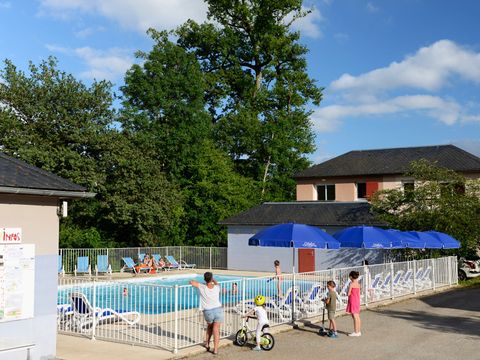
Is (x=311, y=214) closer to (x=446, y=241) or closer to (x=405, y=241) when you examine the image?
(x=446, y=241)

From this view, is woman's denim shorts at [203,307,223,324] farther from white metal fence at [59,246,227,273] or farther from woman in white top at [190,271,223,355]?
white metal fence at [59,246,227,273]

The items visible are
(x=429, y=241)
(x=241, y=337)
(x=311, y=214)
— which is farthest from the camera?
(x=311, y=214)

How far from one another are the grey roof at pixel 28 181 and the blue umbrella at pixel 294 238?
7.42m

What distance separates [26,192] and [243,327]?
5493 mm

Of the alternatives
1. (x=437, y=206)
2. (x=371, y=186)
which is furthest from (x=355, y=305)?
(x=371, y=186)

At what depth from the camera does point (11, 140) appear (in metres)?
33.5

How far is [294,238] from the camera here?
1703cm

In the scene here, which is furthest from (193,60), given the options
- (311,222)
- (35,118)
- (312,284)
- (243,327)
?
(243,327)

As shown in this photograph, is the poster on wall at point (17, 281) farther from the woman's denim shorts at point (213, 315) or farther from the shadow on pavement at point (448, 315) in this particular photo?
the shadow on pavement at point (448, 315)

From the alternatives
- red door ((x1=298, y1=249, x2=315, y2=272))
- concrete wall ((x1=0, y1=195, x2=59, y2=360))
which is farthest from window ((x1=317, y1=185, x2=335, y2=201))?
concrete wall ((x1=0, y1=195, x2=59, y2=360))

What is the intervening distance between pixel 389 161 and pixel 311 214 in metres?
13.0

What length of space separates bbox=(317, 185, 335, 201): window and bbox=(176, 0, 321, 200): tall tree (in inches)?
211

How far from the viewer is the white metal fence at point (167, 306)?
1306cm

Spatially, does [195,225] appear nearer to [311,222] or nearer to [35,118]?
[311,222]
